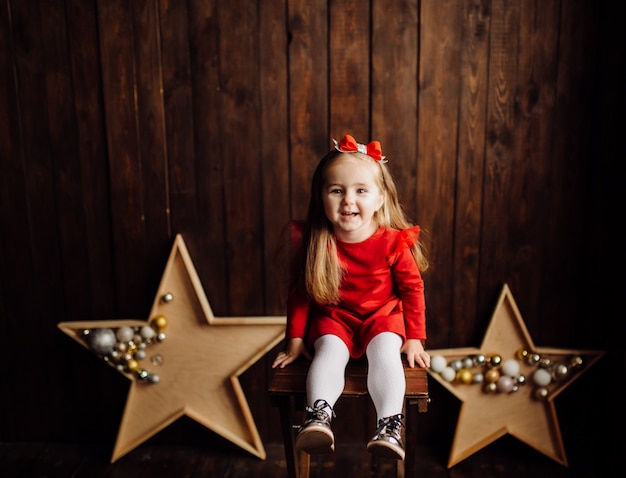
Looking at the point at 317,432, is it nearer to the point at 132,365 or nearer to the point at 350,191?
the point at 350,191

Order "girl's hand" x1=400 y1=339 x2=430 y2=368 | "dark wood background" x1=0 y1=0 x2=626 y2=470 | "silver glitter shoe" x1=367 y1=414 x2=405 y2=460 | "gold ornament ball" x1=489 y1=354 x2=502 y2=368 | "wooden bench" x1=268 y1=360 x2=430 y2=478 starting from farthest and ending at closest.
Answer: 1. "gold ornament ball" x1=489 y1=354 x2=502 y2=368
2. "dark wood background" x1=0 y1=0 x2=626 y2=470
3. "girl's hand" x1=400 y1=339 x2=430 y2=368
4. "wooden bench" x1=268 y1=360 x2=430 y2=478
5. "silver glitter shoe" x1=367 y1=414 x2=405 y2=460

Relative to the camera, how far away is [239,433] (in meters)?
2.32

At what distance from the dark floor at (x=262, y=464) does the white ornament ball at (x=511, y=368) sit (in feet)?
0.94

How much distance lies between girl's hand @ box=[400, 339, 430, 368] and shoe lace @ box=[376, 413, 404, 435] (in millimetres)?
221

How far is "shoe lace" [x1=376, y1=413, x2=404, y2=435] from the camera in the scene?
1.45 meters

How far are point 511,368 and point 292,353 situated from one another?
0.92 m

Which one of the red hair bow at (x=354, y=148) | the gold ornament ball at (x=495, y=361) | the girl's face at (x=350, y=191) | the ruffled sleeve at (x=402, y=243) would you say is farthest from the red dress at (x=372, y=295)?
the gold ornament ball at (x=495, y=361)

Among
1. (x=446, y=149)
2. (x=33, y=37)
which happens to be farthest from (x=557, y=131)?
(x=33, y=37)

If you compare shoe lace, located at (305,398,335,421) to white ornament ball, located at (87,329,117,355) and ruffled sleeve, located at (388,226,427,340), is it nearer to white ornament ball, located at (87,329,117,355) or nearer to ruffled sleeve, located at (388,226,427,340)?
ruffled sleeve, located at (388,226,427,340)

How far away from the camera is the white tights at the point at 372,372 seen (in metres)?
1.50

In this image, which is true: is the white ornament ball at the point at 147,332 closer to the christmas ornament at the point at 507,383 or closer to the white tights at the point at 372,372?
the white tights at the point at 372,372

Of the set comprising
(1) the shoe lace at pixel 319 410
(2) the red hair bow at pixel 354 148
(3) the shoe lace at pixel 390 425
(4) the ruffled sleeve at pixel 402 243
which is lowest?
(3) the shoe lace at pixel 390 425

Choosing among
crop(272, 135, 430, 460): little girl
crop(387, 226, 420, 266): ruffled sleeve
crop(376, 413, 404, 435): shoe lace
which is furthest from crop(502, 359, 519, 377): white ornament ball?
crop(376, 413, 404, 435): shoe lace

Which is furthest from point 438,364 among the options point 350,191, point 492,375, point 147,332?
point 147,332
